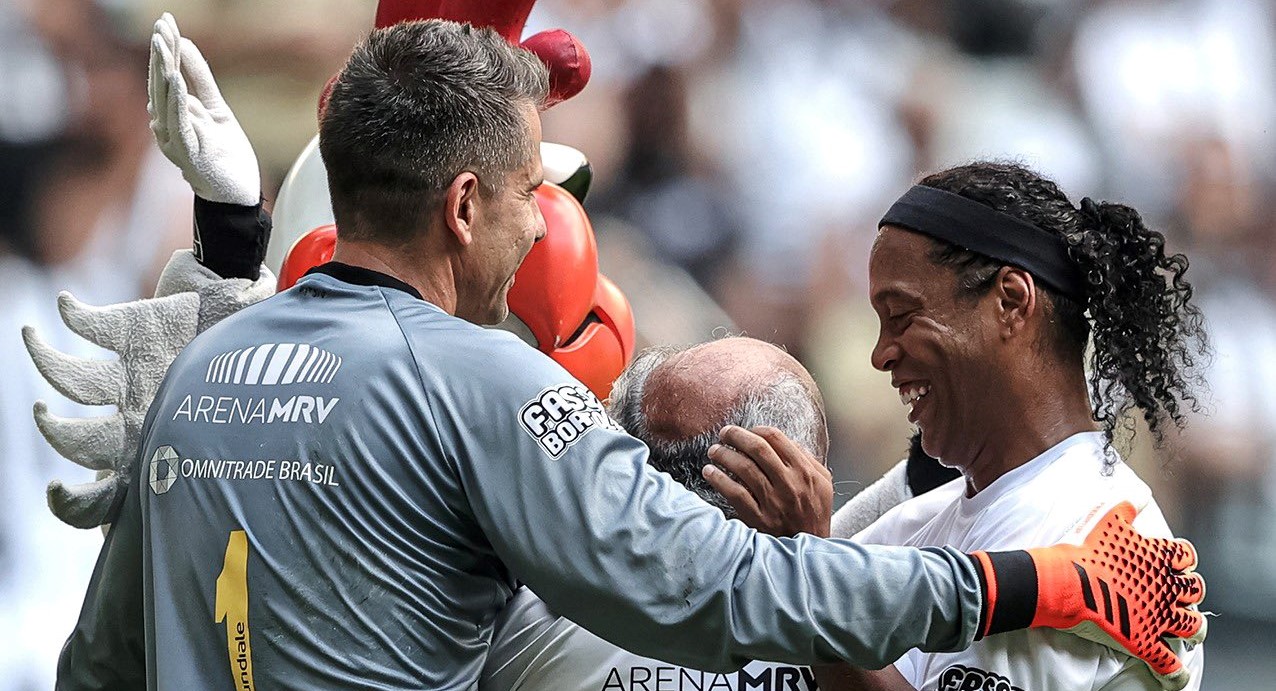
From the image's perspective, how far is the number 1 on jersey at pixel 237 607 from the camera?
140cm

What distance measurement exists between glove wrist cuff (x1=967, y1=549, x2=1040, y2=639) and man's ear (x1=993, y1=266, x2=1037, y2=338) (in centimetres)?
37

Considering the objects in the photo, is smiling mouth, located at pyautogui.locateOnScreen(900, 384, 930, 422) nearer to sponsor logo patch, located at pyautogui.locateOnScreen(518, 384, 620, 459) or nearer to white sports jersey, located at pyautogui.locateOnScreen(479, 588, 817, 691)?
white sports jersey, located at pyautogui.locateOnScreen(479, 588, 817, 691)

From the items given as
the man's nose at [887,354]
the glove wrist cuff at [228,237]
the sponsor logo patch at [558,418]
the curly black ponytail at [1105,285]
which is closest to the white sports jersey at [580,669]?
the sponsor logo patch at [558,418]

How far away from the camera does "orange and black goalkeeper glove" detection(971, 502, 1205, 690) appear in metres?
1.38

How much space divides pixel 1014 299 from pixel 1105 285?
10cm

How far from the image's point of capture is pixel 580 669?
1.55m

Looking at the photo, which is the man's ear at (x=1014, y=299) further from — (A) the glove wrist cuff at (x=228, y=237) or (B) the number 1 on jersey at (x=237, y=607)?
(A) the glove wrist cuff at (x=228, y=237)

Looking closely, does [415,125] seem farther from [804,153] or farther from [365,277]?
[804,153]

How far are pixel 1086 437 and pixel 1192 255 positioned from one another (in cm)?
322

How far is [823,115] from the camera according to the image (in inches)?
177

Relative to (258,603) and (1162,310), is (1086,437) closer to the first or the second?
(1162,310)

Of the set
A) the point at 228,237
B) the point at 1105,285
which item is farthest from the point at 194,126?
the point at 1105,285

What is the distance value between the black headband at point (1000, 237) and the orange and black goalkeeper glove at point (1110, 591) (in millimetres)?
294

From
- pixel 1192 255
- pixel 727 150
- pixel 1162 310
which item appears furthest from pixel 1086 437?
pixel 1192 255
